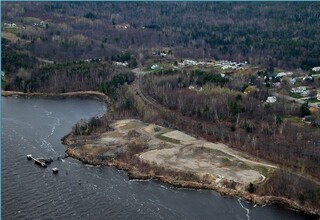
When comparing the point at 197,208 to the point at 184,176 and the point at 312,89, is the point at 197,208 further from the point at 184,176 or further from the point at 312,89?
the point at 312,89

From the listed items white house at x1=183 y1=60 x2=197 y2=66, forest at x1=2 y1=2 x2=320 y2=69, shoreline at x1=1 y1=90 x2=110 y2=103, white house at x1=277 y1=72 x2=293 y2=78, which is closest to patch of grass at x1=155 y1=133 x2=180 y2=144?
shoreline at x1=1 y1=90 x2=110 y2=103

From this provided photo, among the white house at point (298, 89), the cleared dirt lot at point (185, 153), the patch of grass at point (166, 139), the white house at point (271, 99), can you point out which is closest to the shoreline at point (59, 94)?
the cleared dirt lot at point (185, 153)

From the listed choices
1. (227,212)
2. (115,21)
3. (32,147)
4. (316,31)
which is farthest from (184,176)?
(115,21)

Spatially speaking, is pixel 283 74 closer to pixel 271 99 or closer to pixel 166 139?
pixel 271 99

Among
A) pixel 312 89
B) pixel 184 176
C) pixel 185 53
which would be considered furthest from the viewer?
pixel 185 53

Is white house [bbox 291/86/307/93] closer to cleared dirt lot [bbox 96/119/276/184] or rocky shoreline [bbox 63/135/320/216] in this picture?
cleared dirt lot [bbox 96/119/276/184]

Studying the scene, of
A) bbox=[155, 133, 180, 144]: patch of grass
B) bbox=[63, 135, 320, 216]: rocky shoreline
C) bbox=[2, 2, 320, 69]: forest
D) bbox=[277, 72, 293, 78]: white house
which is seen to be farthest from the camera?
bbox=[2, 2, 320, 69]: forest

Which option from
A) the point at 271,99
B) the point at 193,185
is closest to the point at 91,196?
the point at 193,185

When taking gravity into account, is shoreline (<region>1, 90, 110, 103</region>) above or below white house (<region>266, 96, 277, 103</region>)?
below
